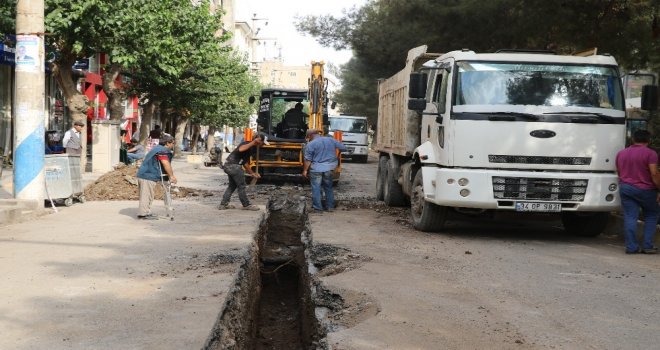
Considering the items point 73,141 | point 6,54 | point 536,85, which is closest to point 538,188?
point 536,85

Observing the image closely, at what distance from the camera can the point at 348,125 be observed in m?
39.1

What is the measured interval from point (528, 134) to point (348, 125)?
96.0 ft

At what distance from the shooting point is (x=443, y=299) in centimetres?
646

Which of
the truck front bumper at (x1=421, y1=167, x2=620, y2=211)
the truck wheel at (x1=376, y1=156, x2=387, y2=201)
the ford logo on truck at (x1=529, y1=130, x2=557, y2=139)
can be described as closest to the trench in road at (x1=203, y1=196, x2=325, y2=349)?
the truck front bumper at (x1=421, y1=167, x2=620, y2=211)

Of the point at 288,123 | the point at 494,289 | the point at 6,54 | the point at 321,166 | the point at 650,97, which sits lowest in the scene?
the point at 494,289

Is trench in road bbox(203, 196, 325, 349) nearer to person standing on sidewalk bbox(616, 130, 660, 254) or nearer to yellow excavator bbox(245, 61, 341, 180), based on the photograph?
person standing on sidewalk bbox(616, 130, 660, 254)

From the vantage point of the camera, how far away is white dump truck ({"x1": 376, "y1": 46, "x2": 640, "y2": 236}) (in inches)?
393

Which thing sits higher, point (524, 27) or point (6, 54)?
point (524, 27)

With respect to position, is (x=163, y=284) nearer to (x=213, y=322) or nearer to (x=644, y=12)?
(x=213, y=322)

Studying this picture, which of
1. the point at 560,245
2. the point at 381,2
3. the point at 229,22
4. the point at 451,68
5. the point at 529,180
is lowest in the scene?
the point at 560,245

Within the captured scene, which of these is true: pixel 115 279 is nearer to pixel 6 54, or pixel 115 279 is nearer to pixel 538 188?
pixel 538 188

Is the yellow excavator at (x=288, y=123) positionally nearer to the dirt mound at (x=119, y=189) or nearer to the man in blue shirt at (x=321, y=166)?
the dirt mound at (x=119, y=189)

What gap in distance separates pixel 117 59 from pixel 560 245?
1219 cm

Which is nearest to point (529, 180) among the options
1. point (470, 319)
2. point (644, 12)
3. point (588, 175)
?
point (588, 175)
